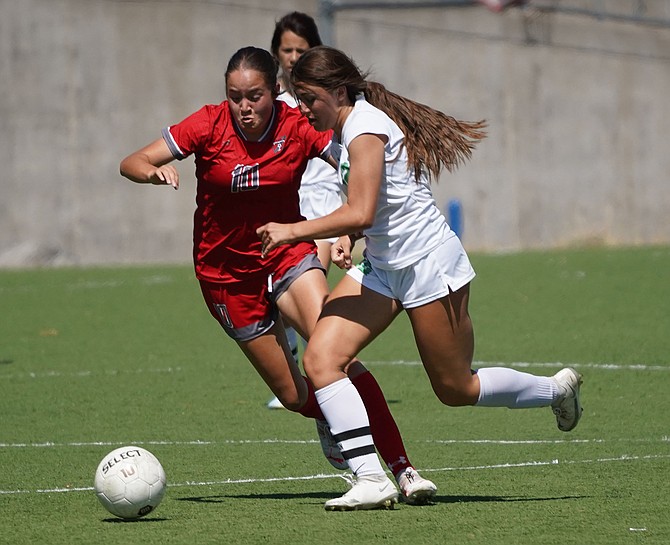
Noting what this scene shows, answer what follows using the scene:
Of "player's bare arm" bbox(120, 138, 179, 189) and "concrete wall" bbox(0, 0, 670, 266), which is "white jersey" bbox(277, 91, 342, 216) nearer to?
"player's bare arm" bbox(120, 138, 179, 189)

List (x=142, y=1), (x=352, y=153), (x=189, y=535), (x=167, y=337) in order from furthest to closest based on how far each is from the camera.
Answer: (x=142, y=1), (x=167, y=337), (x=352, y=153), (x=189, y=535)

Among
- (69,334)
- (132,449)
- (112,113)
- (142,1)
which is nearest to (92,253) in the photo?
(112,113)

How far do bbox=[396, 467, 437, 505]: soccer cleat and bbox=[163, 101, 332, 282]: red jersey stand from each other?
121cm

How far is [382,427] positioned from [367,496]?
52 cm

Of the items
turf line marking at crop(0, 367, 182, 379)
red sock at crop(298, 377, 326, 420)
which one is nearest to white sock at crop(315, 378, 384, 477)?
red sock at crop(298, 377, 326, 420)

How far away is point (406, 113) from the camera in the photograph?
5.64 m

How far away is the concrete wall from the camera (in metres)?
20.8

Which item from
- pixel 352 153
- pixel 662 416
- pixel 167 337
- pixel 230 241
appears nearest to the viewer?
pixel 352 153

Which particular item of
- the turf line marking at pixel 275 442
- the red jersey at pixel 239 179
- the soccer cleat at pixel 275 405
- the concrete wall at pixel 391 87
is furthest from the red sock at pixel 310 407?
the concrete wall at pixel 391 87

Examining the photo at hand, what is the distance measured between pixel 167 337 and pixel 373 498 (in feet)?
23.3

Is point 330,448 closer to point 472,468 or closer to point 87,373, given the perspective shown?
point 472,468

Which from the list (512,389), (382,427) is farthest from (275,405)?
(512,389)

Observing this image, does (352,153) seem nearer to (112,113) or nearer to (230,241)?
(230,241)

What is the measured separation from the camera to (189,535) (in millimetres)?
4961
